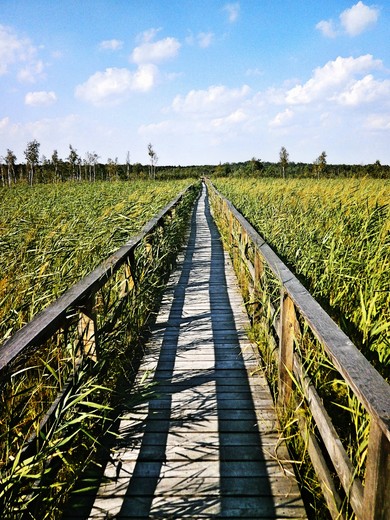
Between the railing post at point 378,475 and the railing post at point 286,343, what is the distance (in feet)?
3.36

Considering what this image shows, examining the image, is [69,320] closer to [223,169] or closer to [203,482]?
[203,482]

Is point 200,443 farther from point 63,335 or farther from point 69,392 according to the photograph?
point 63,335

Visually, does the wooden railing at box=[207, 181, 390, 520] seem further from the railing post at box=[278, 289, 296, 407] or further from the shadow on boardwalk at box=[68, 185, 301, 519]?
the shadow on boardwalk at box=[68, 185, 301, 519]

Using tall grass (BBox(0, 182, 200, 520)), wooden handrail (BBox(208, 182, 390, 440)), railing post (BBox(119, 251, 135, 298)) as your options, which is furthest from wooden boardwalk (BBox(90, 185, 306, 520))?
wooden handrail (BBox(208, 182, 390, 440))

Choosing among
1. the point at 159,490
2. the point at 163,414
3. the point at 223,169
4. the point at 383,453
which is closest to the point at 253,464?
the point at 159,490

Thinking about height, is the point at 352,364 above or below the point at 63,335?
above

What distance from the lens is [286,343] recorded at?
7.27 ft

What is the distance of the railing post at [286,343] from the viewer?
7.06ft

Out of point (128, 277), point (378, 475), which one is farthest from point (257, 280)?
point (378, 475)

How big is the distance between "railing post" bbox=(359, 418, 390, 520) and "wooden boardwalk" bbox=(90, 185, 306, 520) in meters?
0.72

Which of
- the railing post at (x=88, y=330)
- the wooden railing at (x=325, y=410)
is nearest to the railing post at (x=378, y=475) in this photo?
the wooden railing at (x=325, y=410)

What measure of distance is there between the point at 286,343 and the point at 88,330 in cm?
115

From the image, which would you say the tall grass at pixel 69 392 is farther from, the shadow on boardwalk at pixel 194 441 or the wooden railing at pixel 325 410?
the wooden railing at pixel 325 410

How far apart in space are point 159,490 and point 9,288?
189 cm
